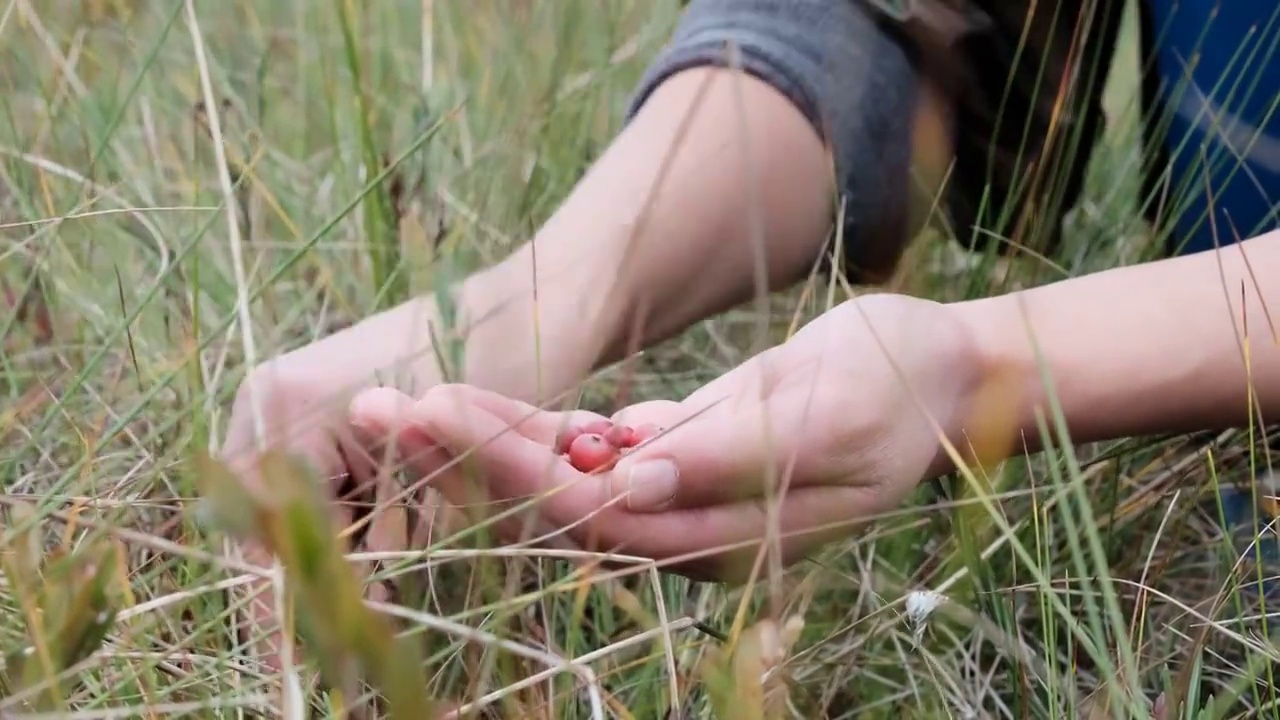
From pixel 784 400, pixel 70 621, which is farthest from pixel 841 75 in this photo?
pixel 70 621

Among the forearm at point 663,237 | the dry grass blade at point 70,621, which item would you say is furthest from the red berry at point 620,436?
the dry grass blade at point 70,621

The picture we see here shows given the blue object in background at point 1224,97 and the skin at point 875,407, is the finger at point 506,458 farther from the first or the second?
the blue object in background at point 1224,97

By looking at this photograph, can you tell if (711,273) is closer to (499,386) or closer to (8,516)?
(499,386)

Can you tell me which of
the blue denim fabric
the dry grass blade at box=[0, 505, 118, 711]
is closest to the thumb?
the dry grass blade at box=[0, 505, 118, 711]

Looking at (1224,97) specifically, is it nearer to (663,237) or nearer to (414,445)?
(663,237)

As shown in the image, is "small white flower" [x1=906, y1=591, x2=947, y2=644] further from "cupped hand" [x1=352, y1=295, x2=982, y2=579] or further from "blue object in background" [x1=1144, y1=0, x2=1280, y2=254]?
"blue object in background" [x1=1144, y1=0, x2=1280, y2=254]

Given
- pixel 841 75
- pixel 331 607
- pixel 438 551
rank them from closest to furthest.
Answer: pixel 331 607 → pixel 438 551 → pixel 841 75

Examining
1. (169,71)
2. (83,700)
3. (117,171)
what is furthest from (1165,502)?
(169,71)
